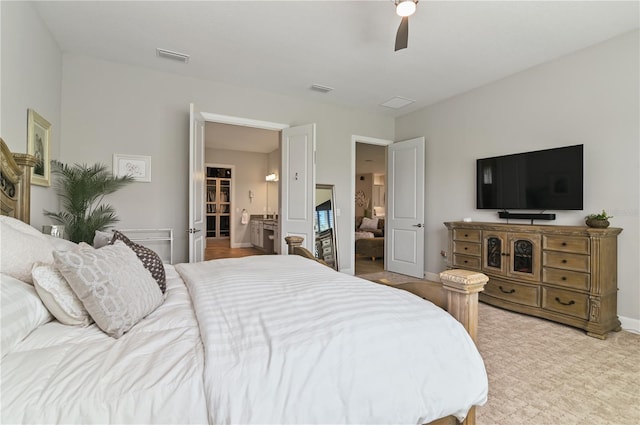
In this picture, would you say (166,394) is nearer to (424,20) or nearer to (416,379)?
(416,379)

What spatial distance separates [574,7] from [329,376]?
132 inches

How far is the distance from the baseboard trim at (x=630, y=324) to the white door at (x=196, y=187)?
4369 mm

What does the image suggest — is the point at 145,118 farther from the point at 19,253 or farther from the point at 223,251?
the point at 223,251

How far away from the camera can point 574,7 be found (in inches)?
98.0

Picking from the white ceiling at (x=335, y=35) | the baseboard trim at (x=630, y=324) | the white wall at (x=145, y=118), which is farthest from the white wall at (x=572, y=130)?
the white wall at (x=145, y=118)

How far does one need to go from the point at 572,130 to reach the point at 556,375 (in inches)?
Result: 100

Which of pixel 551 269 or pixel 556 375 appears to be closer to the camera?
pixel 556 375

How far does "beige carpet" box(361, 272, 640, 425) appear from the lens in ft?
5.47

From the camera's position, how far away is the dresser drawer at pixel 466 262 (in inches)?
147

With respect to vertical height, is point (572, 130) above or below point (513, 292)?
above

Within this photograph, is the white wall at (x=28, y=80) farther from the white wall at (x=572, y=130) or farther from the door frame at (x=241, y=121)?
the white wall at (x=572, y=130)

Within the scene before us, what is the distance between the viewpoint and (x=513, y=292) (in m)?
3.37

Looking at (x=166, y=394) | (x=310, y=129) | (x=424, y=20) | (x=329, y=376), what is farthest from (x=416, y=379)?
(x=310, y=129)

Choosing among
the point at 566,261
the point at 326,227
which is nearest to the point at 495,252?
the point at 566,261
